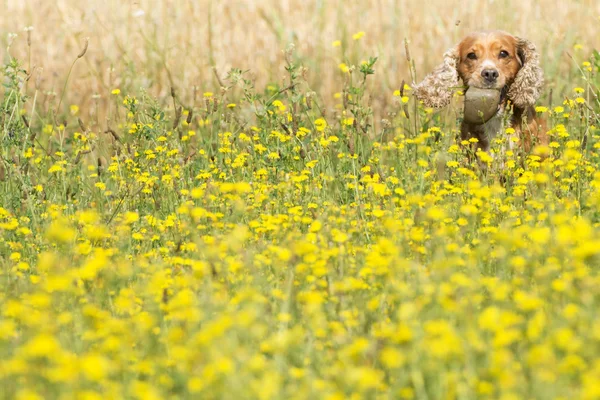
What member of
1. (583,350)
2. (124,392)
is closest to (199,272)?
(124,392)

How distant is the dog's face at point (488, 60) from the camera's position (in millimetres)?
6328

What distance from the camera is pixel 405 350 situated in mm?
2660

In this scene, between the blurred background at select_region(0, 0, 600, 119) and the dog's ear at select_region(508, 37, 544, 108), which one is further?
the blurred background at select_region(0, 0, 600, 119)

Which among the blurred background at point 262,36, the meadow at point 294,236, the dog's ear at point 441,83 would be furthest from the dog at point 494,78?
the blurred background at point 262,36

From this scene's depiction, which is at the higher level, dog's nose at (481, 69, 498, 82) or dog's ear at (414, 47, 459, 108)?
dog's nose at (481, 69, 498, 82)

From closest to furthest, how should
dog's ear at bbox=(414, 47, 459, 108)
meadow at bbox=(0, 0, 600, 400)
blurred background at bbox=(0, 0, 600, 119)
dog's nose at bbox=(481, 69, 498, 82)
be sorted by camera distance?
1. meadow at bbox=(0, 0, 600, 400)
2. dog's nose at bbox=(481, 69, 498, 82)
3. dog's ear at bbox=(414, 47, 459, 108)
4. blurred background at bbox=(0, 0, 600, 119)

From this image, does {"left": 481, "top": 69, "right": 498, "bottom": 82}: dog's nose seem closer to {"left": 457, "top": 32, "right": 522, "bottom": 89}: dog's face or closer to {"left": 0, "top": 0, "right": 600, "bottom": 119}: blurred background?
{"left": 457, "top": 32, "right": 522, "bottom": 89}: dog's face

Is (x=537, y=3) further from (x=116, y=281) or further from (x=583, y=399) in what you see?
(x=583, y=399)

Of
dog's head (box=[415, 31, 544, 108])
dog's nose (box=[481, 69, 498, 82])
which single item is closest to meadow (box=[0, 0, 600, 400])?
dog's head (box=[415, 31, 544, 108])

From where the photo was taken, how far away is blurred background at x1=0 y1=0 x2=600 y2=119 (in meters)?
8.10

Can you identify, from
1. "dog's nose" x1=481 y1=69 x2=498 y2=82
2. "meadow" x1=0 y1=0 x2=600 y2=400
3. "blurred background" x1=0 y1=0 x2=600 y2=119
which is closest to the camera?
"meadow" x1=0 y1=0 x2=600 y2=400

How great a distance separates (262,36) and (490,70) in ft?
9.47

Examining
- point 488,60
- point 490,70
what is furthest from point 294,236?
point 488,60

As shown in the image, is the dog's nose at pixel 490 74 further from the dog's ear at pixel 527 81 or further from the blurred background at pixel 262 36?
the blurred background at pixel 262 36
